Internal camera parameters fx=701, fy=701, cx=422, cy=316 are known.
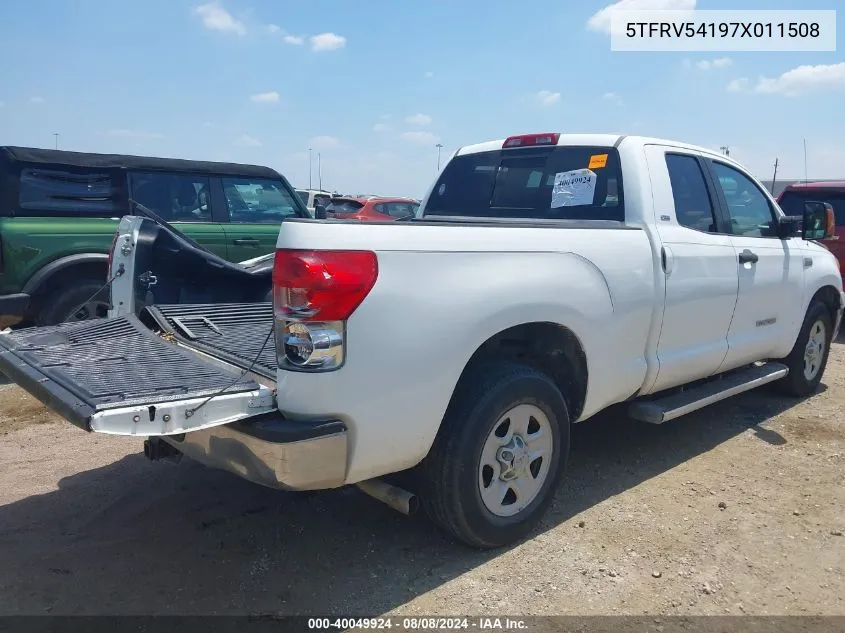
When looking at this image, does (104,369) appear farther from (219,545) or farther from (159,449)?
(219,545)

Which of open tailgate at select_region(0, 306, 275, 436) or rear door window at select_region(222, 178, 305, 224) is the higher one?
rear door window at select_region(222, 178, 305, 224)

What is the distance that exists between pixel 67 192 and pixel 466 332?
5.37 meters

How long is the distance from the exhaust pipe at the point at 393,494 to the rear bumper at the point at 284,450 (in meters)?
0.39

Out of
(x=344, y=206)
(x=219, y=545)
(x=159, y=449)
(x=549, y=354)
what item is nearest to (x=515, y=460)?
(x=549, y=354)

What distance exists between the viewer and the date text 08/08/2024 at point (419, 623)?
2.70 meters

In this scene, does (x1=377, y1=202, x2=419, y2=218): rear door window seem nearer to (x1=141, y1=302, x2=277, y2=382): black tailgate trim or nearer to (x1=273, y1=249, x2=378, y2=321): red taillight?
(x1=141, y1=302, x2=277, y2=382): black tailgate trim

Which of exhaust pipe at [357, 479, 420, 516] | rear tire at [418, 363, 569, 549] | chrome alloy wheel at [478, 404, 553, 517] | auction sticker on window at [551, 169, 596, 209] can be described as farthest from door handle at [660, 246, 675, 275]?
exhaust pipe at [357, 479, 420, 516]

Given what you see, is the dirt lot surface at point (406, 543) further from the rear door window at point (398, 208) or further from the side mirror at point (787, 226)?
the rear door window at point (398, 208)

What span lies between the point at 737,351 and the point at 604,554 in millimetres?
1971

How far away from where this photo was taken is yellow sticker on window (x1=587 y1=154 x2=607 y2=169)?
13.2ft

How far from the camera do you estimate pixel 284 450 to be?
241 cm

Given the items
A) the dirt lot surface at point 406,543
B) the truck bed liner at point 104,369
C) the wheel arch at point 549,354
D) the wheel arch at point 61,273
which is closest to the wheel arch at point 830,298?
the dirt lot surface at point 406,543

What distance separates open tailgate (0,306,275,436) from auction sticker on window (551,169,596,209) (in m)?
1.91

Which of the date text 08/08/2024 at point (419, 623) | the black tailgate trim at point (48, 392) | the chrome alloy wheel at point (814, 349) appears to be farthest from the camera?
the chrome alloy wheel at point (814, 349)
